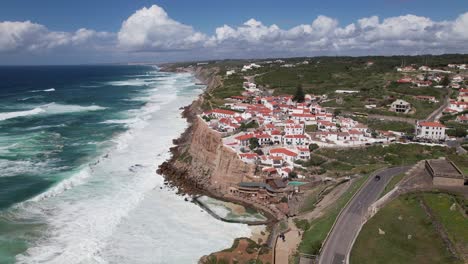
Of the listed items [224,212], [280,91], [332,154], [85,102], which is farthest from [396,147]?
[85,102]

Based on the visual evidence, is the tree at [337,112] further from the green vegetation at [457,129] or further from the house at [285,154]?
the house at [285,154]

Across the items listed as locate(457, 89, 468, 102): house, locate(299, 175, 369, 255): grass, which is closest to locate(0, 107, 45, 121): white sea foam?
locate(299, 175, 369, 255): grass

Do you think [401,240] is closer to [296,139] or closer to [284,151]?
[284,151]

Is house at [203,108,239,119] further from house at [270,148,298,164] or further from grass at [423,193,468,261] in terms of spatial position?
grass at [423,193,468,261]

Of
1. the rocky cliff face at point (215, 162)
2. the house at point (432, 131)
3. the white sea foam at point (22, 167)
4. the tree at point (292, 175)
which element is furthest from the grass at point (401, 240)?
the white sea foam at point (22, 167)

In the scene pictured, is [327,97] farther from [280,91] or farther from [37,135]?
[37,135]

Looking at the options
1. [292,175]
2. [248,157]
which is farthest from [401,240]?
[248,157]
